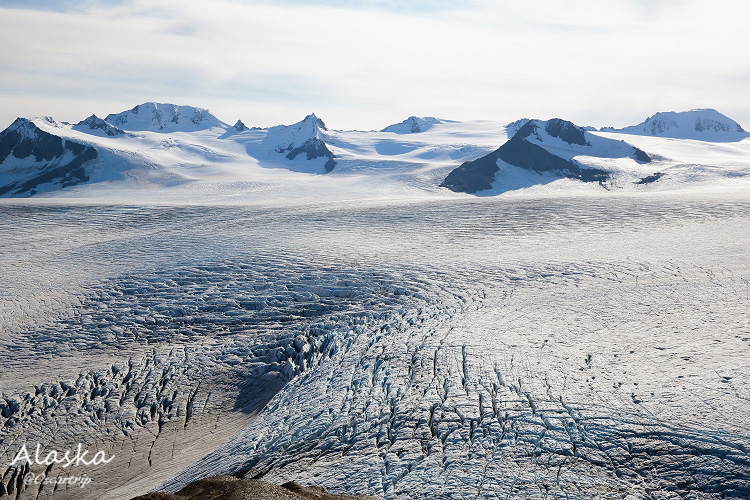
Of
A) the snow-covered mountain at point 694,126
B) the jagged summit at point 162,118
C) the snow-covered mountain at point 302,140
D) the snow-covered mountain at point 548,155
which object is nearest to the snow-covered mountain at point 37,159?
the jagged summit at point 162,118

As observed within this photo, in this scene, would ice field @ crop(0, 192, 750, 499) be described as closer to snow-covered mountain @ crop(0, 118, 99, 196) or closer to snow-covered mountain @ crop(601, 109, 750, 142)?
snow-covered mountain @ crop(0, 118, 99, 196)

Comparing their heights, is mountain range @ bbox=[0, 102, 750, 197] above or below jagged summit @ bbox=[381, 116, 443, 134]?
below

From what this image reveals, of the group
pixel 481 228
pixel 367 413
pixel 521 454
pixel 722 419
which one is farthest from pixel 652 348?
pixel 481 228

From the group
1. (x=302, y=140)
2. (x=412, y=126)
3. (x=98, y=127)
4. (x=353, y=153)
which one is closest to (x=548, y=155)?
(x=353, y=153)

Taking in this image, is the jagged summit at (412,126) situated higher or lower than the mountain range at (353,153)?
higher

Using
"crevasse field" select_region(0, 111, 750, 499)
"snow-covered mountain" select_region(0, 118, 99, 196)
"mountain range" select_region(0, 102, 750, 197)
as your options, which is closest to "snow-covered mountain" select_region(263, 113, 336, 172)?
"mountain range" select_region(0, 102, 750, 197)

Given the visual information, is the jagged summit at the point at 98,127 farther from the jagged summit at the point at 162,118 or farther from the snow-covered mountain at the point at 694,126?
the snow-covered mountain at the point at 694,126

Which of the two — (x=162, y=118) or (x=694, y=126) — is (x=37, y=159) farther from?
(x=694, y=126)
